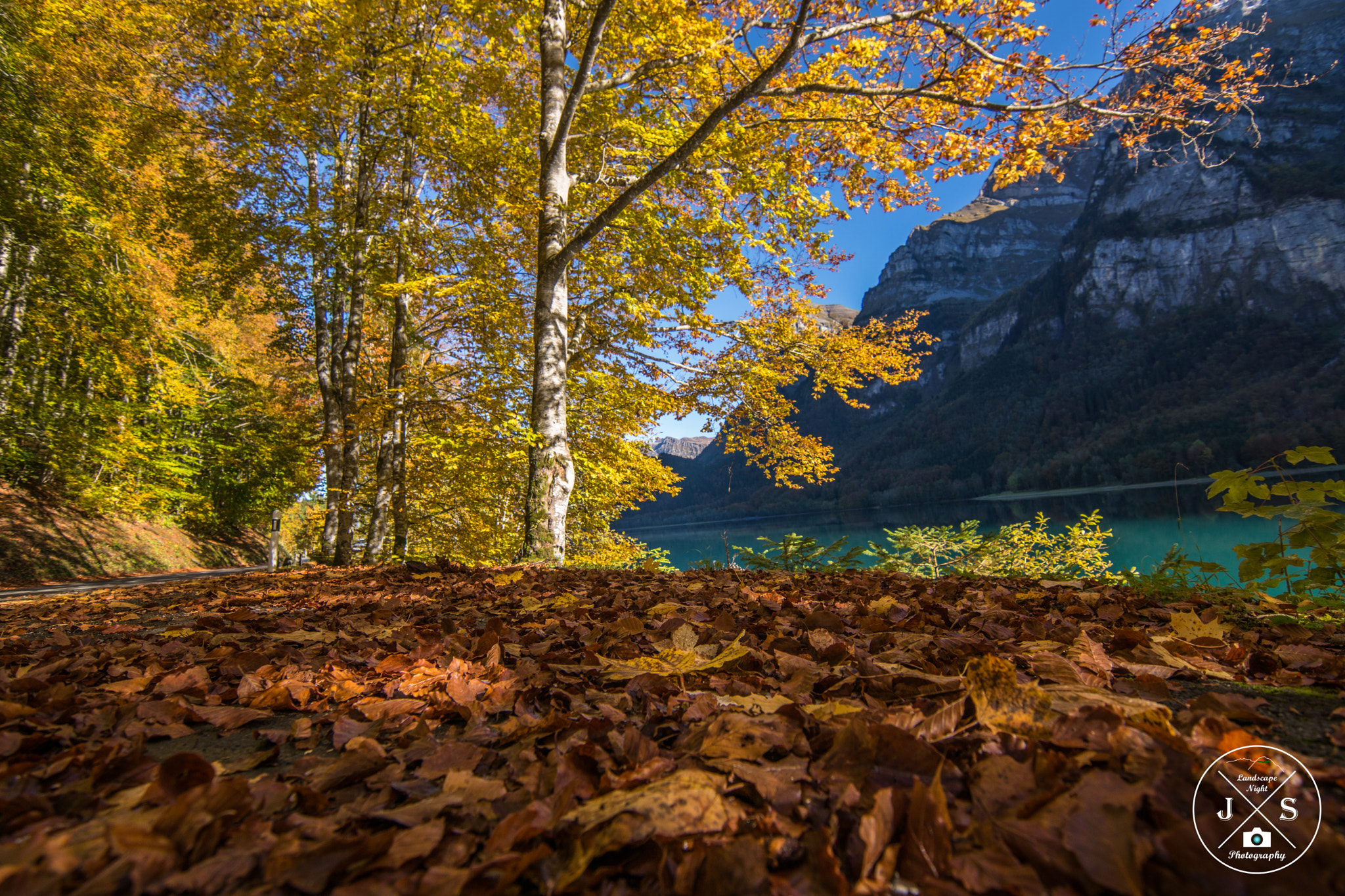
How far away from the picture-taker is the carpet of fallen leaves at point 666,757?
62 cm

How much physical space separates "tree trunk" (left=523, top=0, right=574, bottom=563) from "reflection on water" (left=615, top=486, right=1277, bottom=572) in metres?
5.17

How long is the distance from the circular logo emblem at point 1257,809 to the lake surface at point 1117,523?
7286mm

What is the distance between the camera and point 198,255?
348 inches

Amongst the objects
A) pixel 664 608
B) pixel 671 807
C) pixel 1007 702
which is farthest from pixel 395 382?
pixel 1007 702

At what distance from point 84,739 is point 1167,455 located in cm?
8649

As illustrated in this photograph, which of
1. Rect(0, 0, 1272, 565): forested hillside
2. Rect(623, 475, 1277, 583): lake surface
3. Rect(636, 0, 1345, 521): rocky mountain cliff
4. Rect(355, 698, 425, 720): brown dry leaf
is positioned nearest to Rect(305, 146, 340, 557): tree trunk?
Rect(0, 0, 1272, 565): forested hillside

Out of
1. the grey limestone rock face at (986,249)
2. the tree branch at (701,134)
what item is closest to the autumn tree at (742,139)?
the tree branch at (701,134)

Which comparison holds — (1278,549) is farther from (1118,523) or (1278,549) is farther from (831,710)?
(1118,523)

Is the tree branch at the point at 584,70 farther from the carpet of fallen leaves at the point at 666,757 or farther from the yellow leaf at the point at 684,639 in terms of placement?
the yellow leaf at the point at 684,639

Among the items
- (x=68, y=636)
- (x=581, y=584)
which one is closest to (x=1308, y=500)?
(x=581, y=584)

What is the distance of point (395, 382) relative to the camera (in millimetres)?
8898

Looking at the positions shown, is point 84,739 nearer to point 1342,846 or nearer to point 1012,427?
point 1342,846

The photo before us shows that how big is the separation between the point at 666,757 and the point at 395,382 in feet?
30.7

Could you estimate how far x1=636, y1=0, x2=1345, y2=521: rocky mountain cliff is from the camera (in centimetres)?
7244
